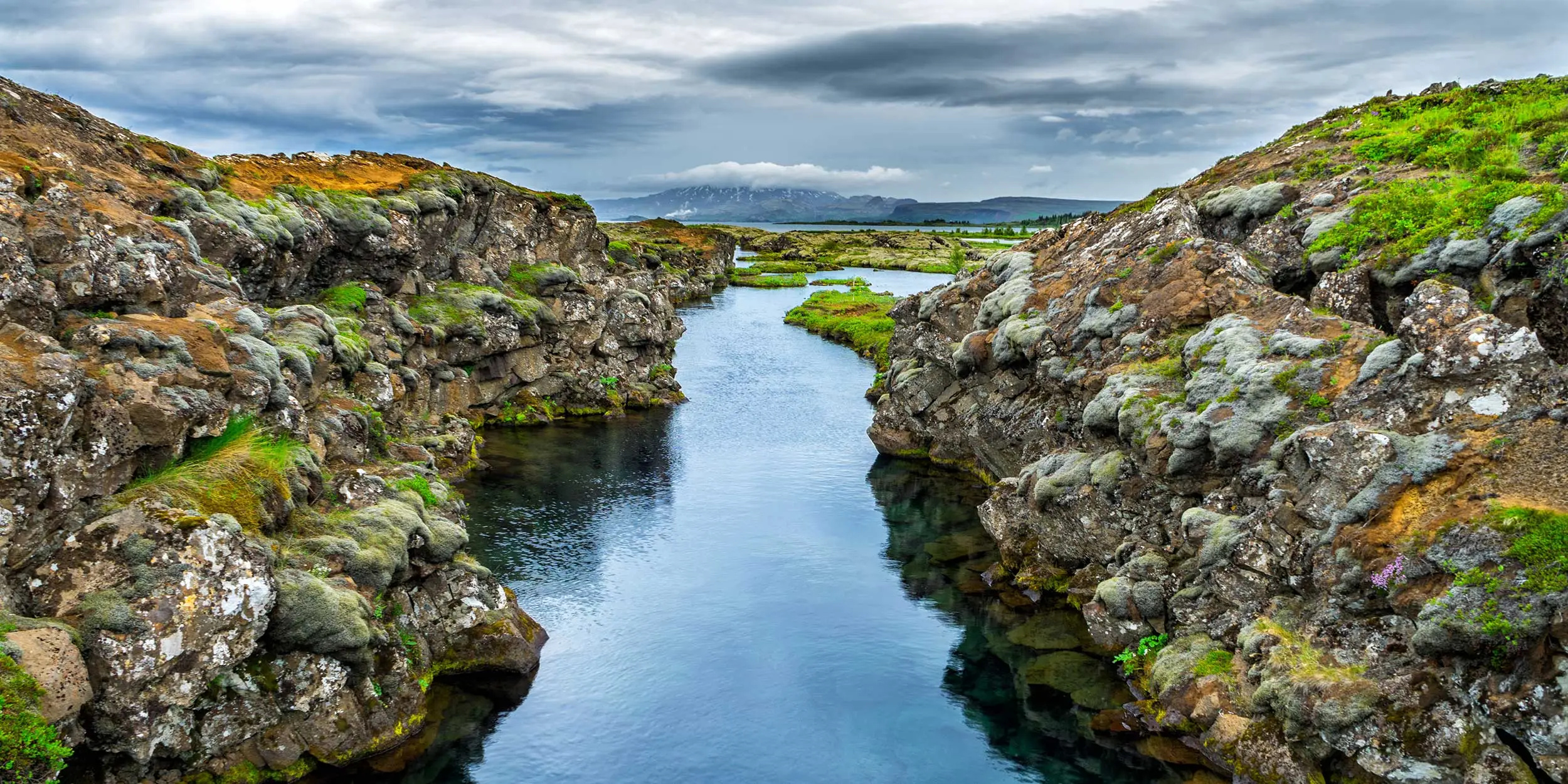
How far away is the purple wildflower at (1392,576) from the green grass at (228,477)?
3497cm

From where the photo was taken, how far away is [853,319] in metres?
134

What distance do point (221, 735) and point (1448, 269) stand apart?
45.8 m

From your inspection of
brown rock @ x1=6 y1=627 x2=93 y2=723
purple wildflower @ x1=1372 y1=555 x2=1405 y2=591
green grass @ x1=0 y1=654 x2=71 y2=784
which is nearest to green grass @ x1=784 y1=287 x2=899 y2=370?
purple wildflower @ x1=1372 y1=555 x2=1405 y2=591

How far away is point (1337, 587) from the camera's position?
29594mm

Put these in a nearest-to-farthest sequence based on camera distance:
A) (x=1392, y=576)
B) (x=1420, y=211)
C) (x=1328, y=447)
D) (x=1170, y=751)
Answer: (x=1392, y=576)
(x=1170, y=751)
(x=1328, y=447)
(x=1420, y=211)

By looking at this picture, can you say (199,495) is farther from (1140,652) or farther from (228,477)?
(1140,652)

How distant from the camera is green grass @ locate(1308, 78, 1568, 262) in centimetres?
3894

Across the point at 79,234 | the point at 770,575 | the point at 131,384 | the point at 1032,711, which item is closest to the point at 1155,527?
the point at 1032,711

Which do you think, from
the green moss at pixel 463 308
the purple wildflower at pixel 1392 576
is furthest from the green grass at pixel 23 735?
the green moss at pixel 463 308

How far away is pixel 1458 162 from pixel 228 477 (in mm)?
54675

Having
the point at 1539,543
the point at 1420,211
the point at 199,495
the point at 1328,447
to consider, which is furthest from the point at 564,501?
the point at 1539,543

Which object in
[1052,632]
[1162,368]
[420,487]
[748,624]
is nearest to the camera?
[1052,632]

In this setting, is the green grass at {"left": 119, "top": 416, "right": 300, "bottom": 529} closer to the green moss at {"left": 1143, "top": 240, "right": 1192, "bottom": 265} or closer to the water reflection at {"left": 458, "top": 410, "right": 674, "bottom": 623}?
the water reflection at {"left": 458, "top": 410, "right": 674, "bottom": 623}

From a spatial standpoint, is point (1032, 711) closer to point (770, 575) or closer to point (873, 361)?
point (770, 575)
